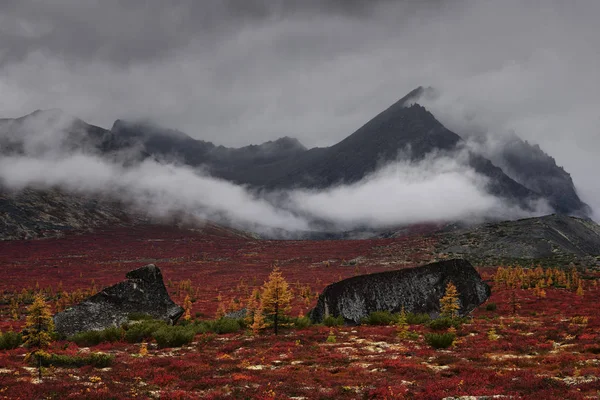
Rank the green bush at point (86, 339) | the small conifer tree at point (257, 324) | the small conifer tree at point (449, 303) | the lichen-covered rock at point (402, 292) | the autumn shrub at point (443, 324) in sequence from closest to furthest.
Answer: the green bush at point (86, 339) < the small conifer tree at point (257, 324) < the autumn shrub at point (443, 324) < the small conifer tree at point (449, 303) < the lichen-covered rock at point (402, 292)

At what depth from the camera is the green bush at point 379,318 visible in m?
26.3

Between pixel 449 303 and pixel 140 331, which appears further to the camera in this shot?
pixel 449 303

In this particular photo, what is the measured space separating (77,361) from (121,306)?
12.4 m

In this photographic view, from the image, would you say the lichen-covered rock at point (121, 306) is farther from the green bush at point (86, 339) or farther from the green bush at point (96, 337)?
the green bush at point (96, 337)

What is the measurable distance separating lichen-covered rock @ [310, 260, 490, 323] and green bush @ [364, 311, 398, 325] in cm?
106

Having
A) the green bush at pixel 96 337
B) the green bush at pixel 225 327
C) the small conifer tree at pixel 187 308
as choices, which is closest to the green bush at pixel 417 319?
the green bush at pixel 225 327

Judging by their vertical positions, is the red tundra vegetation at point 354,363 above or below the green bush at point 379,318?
above

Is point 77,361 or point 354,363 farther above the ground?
point 77,361

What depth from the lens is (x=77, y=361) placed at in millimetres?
14961

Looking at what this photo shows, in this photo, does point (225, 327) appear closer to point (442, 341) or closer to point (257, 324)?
point (257, 324)

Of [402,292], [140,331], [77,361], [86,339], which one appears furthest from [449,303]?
[86,339]

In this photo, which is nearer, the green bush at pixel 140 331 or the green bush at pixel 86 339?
the green bush at pixel 86 339

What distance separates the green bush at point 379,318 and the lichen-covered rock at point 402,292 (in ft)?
3.49

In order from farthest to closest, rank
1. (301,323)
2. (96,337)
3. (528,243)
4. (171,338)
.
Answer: (528,243), (301,323), (96,337), (171,338)
